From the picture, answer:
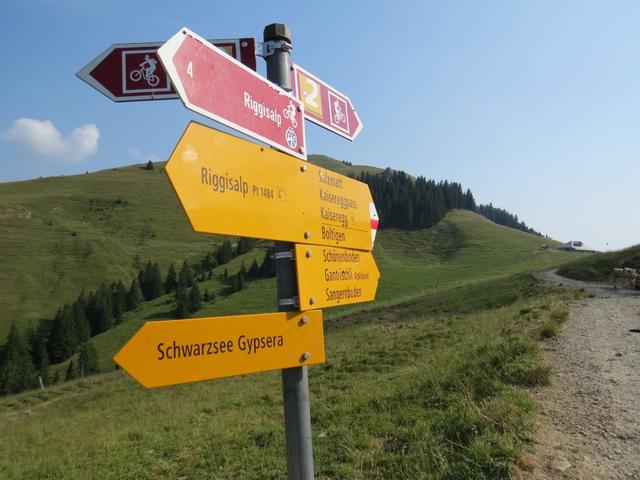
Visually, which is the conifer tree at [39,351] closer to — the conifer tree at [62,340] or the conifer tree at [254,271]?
the conifer tree at [62,340]

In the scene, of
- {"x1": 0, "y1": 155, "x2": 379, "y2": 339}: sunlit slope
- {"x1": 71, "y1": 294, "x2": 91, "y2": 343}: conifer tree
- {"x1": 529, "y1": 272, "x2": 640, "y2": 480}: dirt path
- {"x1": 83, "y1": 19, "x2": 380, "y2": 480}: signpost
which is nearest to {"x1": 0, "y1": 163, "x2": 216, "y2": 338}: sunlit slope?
{"x1": 0, "y1": 155, "x2": 379, "y2": 339}: sunlit slope

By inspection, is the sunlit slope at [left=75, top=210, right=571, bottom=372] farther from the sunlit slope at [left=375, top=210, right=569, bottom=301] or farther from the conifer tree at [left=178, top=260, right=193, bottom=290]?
the conifer tree at [left=178, top=260, right=193, bottom=290]

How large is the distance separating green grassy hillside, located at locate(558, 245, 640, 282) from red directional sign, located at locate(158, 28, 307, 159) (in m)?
35.5

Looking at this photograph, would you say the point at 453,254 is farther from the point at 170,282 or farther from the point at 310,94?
the point at 310,94

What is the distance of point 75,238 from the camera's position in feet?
454

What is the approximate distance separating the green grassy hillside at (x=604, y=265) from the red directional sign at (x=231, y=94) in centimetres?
3552

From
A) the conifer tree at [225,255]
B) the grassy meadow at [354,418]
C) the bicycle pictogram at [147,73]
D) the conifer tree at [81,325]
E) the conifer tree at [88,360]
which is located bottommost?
the conifer tree at [88,360]

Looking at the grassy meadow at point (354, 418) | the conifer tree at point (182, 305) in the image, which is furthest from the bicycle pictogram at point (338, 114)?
the conifer tree at point (182, 305)

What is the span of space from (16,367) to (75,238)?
71.4m

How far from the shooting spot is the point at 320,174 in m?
3.51

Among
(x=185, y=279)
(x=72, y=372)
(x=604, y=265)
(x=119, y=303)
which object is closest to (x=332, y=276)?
(x=604, y=265)

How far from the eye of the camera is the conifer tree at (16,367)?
236 feet

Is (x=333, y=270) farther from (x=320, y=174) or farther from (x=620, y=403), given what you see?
(x=620, y=403)

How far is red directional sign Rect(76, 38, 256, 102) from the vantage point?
325cm
